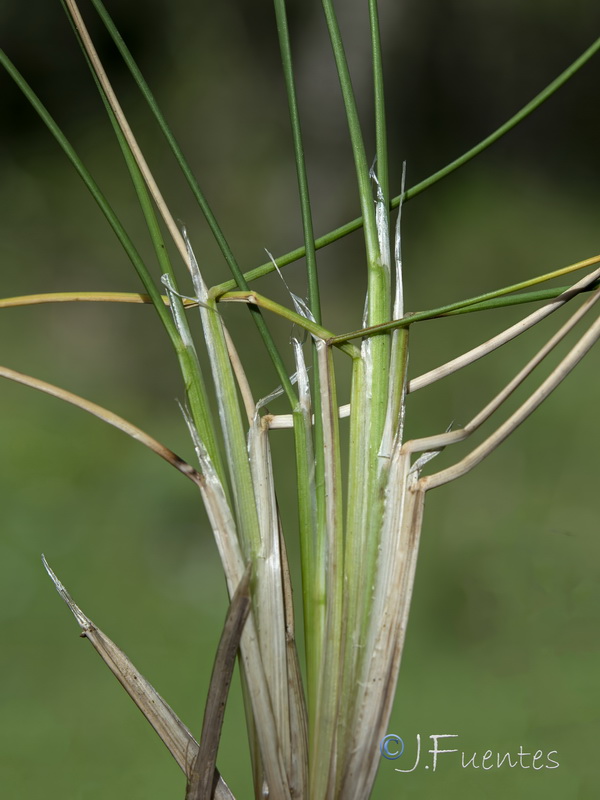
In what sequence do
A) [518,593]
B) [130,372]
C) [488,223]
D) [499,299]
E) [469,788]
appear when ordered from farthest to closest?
[488,223]
[130,372]
[518,593]
[469,788]
[499,299]

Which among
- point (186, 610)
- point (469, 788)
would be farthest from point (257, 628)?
point (186, 610)

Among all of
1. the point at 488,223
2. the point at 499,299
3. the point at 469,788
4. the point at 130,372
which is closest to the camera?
the point at 499,299

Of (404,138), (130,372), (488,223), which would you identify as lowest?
(130,372)

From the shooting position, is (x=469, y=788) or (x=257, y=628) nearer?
(x=257, y=628)

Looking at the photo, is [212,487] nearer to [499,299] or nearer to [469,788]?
[499,299]

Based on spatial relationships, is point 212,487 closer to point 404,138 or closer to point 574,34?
point 404,138

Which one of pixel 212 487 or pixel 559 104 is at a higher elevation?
pixel 559 104
